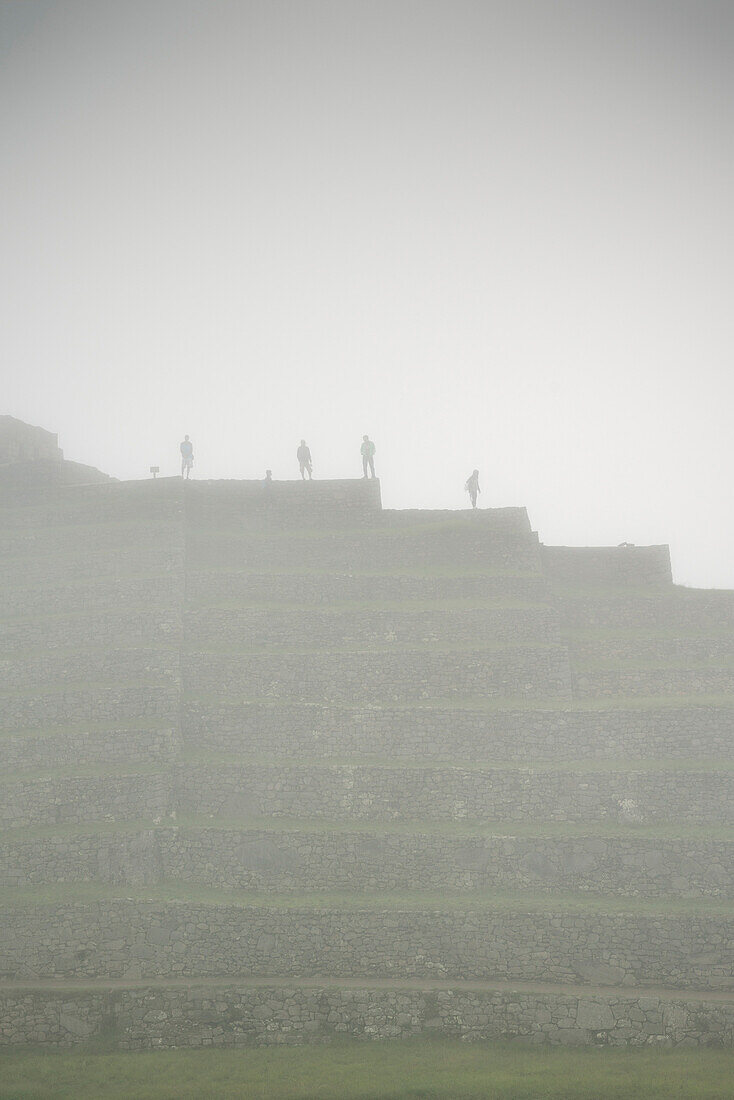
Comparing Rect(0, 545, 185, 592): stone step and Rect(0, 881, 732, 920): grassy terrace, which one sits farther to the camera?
Rect(0, 545, 185, 592): stone step

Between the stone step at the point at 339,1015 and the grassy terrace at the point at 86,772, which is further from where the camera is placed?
the grassy terrace at the point at 86,772

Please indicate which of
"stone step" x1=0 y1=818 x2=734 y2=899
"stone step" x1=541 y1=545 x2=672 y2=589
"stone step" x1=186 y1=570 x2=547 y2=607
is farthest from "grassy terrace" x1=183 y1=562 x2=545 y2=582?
"stone step" x1=0 y1=818 x2=734 y2=899

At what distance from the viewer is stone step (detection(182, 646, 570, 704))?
84.6ft

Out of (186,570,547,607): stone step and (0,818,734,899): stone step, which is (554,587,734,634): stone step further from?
(0,818,734,899): stone step

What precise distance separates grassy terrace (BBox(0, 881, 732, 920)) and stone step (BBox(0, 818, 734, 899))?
21cm

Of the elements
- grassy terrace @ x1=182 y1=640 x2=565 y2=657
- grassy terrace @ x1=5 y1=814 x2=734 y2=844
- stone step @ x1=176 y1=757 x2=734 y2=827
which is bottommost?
grassy terrace @ x1=5 y1=814 x2=734 y2=844

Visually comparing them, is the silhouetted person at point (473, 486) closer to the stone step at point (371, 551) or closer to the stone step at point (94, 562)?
the stone step at point (371, 551)

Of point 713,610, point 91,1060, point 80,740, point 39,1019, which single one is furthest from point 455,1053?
point 713,610

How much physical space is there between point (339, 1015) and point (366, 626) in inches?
471

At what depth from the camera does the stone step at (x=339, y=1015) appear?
18375 mm

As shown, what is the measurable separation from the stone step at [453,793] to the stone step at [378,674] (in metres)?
2.65

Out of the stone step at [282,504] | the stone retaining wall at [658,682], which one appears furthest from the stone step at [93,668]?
the stone retaining wall at [658,682]

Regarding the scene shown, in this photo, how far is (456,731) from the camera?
24.9 metres

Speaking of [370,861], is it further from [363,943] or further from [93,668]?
[93,668]
